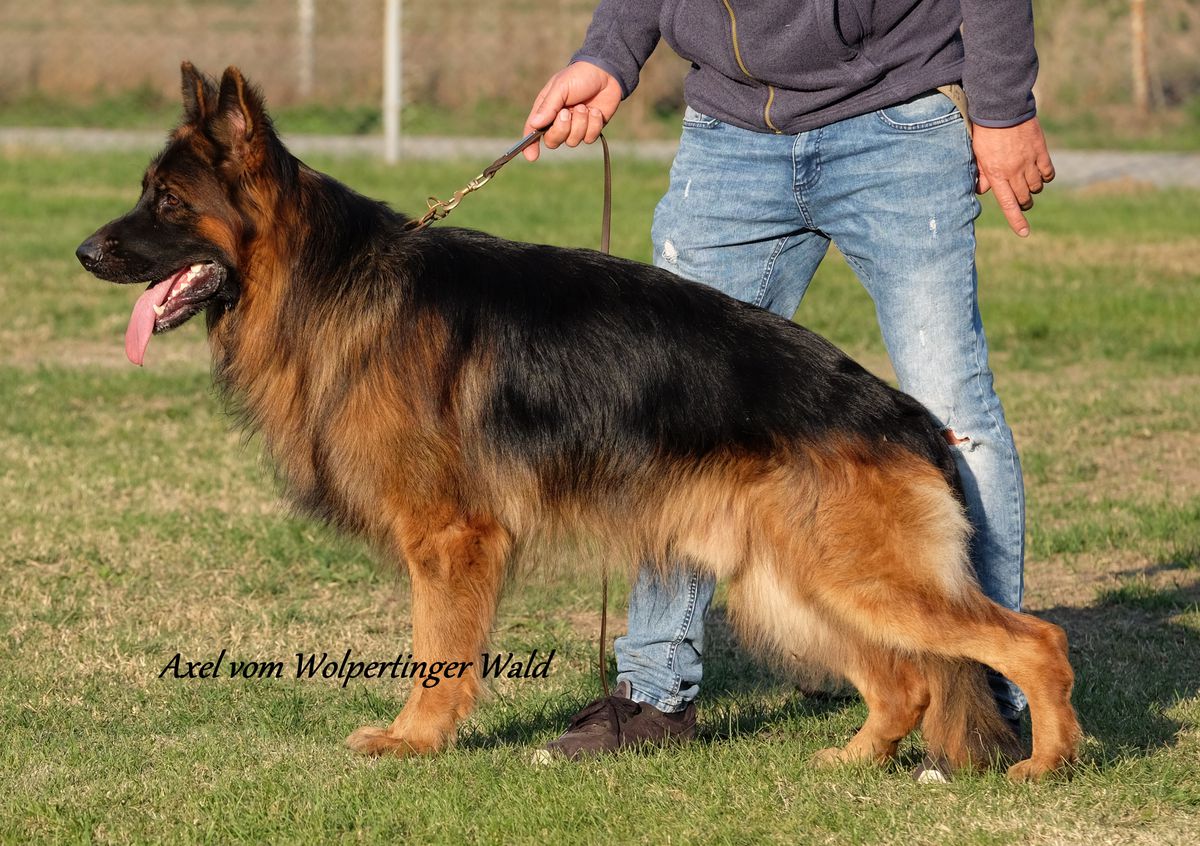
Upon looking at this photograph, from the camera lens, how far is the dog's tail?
12.4 ft

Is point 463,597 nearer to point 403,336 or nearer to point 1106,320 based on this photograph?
point 403,336

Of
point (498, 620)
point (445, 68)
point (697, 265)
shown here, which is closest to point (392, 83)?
point (445, 68)

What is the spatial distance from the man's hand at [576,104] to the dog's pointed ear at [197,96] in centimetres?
93

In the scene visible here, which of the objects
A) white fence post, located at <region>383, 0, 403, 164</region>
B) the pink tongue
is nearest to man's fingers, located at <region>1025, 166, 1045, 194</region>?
the pink tongue

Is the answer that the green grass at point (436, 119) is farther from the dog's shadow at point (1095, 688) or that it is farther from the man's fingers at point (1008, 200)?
the man's fingers at point (1008, 200)

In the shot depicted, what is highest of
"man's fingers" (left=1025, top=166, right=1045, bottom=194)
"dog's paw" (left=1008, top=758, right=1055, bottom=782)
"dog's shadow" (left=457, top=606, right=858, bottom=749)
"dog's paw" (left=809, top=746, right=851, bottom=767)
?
"man's fingers" (left=1025, top=166, right=1045, bottom=194)

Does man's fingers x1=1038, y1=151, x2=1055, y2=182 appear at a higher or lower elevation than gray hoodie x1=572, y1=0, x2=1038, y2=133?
lower

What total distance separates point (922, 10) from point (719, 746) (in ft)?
6.76

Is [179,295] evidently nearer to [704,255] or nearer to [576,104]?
[576,104]

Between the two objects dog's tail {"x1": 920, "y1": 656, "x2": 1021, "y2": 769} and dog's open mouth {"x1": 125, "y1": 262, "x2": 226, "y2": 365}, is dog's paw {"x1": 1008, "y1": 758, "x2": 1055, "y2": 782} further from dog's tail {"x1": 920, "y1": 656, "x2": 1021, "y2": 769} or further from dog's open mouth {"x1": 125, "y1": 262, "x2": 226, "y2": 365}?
dog's open mouth {"x1": 125, "y1": 262, "x2": 226, "y2": 365}

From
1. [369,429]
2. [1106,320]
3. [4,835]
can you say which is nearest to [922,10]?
[369,429]

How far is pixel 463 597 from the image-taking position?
378cm

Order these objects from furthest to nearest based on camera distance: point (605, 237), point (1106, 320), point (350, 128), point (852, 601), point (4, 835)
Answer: point (350, 128)
point (1106, 320)
point (605, 237)
point (852, 601)
point (4, 835)

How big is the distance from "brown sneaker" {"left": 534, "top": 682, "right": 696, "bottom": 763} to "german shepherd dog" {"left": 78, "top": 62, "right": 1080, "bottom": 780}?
0.33 metres
